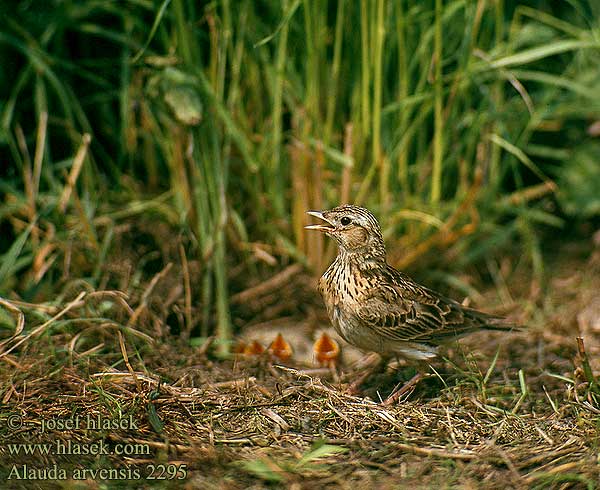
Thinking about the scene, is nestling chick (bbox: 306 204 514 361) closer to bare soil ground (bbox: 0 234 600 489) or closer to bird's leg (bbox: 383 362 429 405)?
bird's leg (bbox: 383 362 429 405)

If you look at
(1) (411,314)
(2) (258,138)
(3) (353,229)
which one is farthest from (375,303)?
(2) (258,138)

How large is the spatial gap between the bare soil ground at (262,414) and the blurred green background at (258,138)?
45cm

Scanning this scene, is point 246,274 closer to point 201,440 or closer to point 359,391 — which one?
point 359,391

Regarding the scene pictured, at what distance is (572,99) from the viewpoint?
572 centimetres

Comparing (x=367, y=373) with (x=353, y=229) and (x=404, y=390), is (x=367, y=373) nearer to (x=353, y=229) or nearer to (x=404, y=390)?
(x=404, y=390)

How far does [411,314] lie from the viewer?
13.9 ft

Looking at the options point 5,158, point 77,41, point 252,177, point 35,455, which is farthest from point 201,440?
point 77,41

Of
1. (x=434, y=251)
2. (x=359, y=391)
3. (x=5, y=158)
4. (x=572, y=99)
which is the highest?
(x=572, y=99)

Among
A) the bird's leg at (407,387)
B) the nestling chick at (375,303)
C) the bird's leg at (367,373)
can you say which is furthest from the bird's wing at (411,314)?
the bird's leg at (367,373)

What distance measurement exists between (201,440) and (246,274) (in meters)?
1.76

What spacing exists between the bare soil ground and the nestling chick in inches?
7.3

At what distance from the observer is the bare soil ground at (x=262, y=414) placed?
11.0ft

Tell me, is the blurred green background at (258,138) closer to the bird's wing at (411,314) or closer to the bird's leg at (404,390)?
the bird's wing at (411,314)

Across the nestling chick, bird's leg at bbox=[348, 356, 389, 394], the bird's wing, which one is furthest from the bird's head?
bird's leg at bbox=[348, 356, 389, 394]
